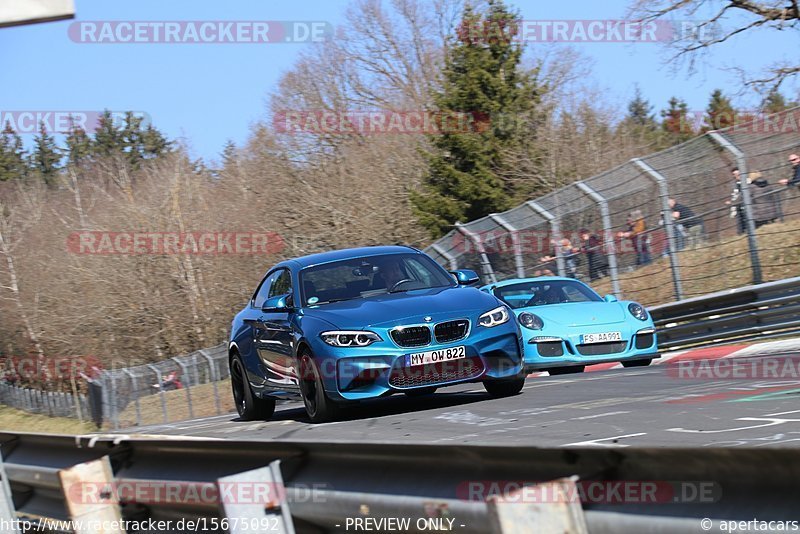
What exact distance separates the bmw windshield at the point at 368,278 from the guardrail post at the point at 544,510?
7291mm

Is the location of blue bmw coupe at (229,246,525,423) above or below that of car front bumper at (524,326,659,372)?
above

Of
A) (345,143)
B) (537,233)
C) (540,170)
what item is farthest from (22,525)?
(345,143)

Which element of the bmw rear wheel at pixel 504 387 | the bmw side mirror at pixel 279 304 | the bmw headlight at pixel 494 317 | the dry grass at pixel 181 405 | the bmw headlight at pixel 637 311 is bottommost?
the dry grass at pixel 181 405

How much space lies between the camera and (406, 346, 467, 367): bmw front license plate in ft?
29.7

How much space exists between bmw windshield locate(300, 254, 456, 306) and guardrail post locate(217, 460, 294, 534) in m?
6.12

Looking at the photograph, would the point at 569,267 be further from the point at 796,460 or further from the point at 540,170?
the point at 540,170

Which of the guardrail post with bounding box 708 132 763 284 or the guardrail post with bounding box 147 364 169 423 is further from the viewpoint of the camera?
the guardrail post with bounding box 147 364 169 423

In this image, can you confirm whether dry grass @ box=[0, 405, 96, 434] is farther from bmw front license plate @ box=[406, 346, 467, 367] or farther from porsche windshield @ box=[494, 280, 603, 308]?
bmw front license plate @ box=[406, 346, 467, 367]

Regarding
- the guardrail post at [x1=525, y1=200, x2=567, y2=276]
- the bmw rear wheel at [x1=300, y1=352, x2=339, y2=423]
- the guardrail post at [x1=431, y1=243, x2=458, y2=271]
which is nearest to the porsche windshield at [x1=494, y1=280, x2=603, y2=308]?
the guardrail post at [x1=525, y1=200, x2=567, y2=276]

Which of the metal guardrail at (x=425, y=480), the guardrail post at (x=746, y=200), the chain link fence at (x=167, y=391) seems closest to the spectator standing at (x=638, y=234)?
the guardrail post at (x=746, y=200)

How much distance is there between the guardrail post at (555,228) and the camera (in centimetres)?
1830

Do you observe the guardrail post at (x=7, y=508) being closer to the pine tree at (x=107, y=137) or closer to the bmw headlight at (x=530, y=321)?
the bmw headlight at (x=530, y=321)

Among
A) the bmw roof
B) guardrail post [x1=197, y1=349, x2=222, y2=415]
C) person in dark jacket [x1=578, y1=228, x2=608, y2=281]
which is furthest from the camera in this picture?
guardrail post [x1=197, y1=349, x2=222, y2=415]

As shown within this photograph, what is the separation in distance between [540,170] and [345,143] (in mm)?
10916
